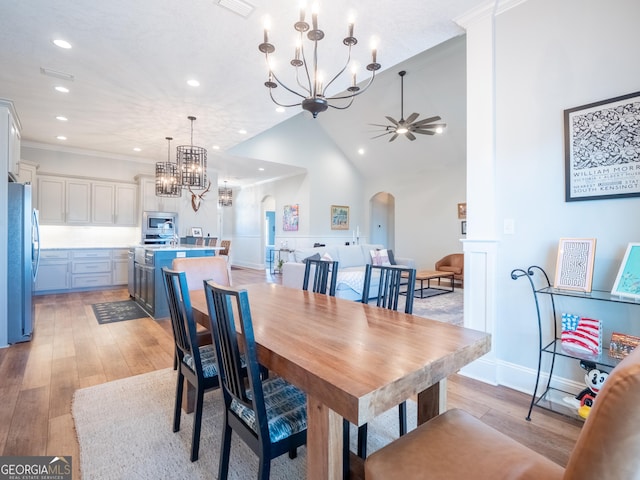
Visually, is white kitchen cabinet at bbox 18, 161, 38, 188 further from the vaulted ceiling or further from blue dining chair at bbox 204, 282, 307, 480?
blue dining chair at bbox 204, 282, 307, 480

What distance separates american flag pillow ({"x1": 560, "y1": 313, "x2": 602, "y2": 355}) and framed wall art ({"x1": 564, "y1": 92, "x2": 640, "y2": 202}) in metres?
0.79

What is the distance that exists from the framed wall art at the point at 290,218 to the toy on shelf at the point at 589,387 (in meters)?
7.35

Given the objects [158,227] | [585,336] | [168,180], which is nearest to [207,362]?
[585,336]

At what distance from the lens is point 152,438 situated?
5.98 feet

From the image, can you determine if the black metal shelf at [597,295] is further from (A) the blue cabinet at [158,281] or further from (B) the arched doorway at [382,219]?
(B) the arched doorway at [382,219]

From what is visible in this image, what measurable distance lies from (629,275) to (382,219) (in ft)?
27.8

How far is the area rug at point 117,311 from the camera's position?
4281mm

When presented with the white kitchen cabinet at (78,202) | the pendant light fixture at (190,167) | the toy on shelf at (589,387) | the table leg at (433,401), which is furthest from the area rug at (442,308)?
the white kitchen cabinet at (78,202)

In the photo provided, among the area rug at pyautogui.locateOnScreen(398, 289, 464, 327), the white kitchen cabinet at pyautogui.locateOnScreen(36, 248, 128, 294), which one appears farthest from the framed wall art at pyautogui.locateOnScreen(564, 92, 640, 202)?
the white kitchen cabinet at pyautogui.locateOnScreen(36, 248, 128, 294)

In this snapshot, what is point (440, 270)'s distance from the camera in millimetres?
6781

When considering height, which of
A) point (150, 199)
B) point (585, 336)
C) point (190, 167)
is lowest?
point (585, 336)

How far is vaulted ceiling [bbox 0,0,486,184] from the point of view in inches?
95.3

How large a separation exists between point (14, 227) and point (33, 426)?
2434 millimetres

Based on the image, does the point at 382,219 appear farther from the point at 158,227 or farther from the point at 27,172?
the point at 27,172
